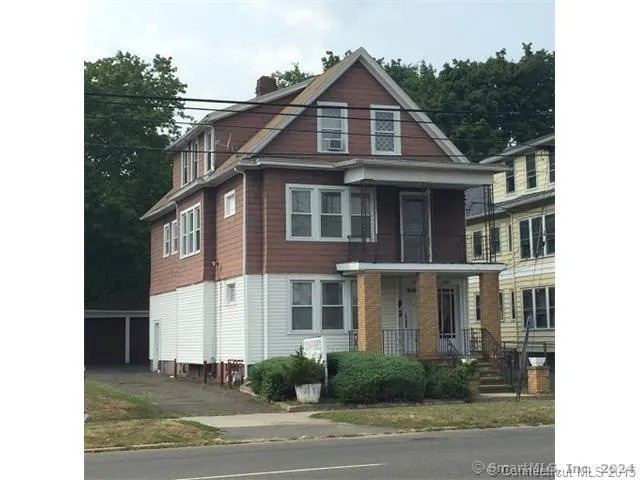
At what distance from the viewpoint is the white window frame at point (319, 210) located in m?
25.0

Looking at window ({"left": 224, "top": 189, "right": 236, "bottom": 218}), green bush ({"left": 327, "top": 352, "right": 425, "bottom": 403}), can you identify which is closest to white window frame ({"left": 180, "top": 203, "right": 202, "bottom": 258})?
window ({"left": 224, "top": 189, "right": 236, "bottom": 218})

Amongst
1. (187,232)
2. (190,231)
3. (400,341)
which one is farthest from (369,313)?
(187,232)

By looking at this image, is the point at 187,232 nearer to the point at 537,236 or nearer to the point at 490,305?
the point at 490,305

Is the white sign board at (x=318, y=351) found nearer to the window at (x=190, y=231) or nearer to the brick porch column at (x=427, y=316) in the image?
the brick porch column at (x=427, y=316)

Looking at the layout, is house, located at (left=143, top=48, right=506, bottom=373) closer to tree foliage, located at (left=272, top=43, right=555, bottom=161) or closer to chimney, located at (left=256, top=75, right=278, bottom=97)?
chimney, located at (left=256, top=75, right=278, bottom=97)

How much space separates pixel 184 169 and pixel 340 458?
2115 cm

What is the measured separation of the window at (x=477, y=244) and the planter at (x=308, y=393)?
19807 mm

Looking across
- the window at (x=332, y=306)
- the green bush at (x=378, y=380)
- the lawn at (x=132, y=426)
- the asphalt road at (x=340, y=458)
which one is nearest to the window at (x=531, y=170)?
the window at (x=332, y=306)

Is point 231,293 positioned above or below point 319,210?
below

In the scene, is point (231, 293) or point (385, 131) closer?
point (385, 131)

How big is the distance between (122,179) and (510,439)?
3247 cm

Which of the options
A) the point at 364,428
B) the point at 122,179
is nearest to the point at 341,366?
the point at 364,428

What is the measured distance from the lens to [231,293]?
→ 1049 inches
